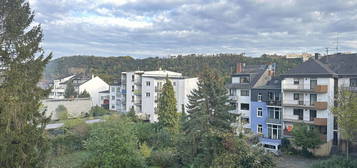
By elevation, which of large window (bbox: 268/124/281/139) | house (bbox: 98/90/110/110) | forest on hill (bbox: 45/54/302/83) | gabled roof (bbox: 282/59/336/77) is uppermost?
forest on hill (bbox: 45/54/302/83)

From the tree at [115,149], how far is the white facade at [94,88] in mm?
48606

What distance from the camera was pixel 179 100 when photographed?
46.0 metres

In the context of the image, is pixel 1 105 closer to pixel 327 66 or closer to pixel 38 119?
pixel 38 119

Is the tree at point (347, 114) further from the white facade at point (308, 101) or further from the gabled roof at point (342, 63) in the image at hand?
the gabled roof at point (342, 63)

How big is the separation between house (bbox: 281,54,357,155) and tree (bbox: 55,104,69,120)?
32.8m

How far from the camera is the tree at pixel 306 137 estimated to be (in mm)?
25781

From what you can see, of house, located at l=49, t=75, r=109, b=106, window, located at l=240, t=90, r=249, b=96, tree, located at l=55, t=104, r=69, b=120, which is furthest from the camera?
house, located at l=49, t=75, r=109, b=106

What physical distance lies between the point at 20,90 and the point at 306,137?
24448 mm

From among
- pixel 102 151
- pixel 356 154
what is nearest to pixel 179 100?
pixel 356 154

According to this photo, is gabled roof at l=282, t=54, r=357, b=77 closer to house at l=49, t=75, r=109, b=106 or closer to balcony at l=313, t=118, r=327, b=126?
balcony at l=313, t=118, r=327, b=126

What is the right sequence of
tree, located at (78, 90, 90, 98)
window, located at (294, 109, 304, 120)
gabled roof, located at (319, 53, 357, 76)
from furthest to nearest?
tree, located at (78, 90, 90, 98) < window, located at (294, 109, 304, 120) < gabled roof, located at (319, 53, 357, 76)

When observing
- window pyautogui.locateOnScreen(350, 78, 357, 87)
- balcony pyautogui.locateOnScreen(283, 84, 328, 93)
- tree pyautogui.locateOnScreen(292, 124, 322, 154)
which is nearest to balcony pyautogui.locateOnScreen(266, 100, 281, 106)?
balcony pyautogui.locateOnScreen(283, 84, 328, 93)

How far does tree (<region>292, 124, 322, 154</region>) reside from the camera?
84.6ft

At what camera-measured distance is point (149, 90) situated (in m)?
44.9
